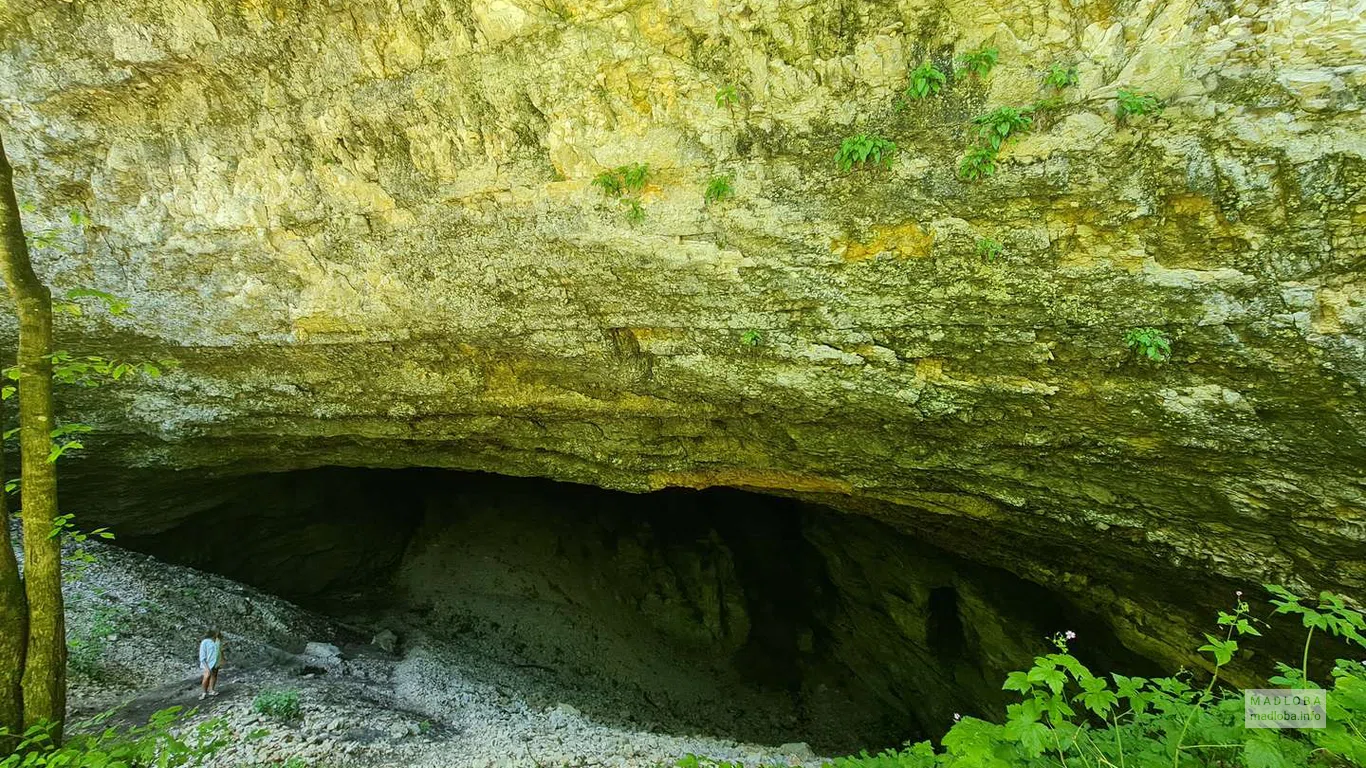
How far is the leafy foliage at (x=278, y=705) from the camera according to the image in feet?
17.0

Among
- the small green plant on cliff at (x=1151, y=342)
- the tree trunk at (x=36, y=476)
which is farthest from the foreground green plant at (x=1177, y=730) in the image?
the tree trunk at (x=36, y=476)

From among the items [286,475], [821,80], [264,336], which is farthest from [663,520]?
[821,80]

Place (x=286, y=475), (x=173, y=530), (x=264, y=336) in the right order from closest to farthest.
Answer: (x=264, y=336) < (x=173, y=530) < (x=286, y=475)

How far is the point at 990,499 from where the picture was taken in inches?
231

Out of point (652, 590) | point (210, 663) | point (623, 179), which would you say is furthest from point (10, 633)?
point (652, 590)

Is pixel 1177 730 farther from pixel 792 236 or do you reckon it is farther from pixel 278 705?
pixel 278 705

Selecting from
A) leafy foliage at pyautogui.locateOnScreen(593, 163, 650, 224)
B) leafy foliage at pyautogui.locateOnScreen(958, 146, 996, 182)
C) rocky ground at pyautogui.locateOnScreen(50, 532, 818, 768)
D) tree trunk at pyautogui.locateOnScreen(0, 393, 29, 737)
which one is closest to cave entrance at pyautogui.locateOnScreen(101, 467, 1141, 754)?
rocky ground at pyautogui.locateOnScreen(50, 532, 818, 768)

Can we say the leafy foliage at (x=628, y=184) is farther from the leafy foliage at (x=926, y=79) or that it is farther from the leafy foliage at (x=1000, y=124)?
the leafy foliage at (x=1000, y=124)

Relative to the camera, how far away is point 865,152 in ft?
12.5

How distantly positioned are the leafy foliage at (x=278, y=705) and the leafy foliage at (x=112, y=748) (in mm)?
314

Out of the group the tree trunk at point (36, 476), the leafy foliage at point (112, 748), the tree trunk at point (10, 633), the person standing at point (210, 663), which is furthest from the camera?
the person standing at point (210, 663)

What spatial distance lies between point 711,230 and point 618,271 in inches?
32.6

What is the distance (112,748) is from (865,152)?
6307 mm

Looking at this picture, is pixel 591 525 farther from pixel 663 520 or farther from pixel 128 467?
pixel 128 467
